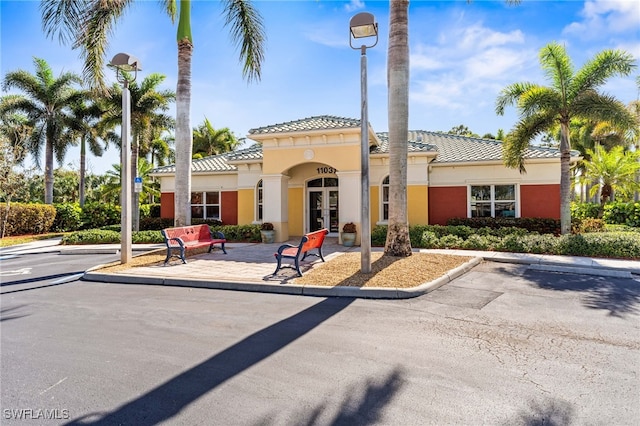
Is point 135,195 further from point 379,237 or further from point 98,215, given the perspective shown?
point 379,237

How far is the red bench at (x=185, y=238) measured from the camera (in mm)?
10172

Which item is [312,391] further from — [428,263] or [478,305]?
[428,263]

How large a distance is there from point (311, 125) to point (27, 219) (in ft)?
63.1

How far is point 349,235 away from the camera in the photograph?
1395cm

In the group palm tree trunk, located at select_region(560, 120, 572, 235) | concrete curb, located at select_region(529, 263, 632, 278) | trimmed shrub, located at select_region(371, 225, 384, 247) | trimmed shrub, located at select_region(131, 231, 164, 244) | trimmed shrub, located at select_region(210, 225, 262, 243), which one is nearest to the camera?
concrete curb, located at select_region(529, 263, 632, 278)

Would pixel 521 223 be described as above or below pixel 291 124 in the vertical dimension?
below

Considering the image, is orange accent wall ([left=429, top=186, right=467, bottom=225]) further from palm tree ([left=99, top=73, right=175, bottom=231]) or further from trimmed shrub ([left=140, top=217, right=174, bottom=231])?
palm tree ([left=99, top=73, right=175, bottom=231])

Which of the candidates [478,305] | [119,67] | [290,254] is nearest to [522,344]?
[478,305]

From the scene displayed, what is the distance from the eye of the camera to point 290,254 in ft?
28.2

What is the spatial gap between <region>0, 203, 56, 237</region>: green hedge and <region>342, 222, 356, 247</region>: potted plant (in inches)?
772

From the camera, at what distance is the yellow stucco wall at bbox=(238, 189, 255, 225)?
18422 mm

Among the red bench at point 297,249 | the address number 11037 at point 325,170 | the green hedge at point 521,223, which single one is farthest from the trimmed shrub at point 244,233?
the green hedge at point 521,223

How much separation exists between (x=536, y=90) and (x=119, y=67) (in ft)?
47.6

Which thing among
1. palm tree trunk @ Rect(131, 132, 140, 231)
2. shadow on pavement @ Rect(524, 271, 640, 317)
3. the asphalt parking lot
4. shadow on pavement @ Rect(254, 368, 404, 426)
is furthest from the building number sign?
shadow on pavement @ Rect(254, 368, 404, 426)
